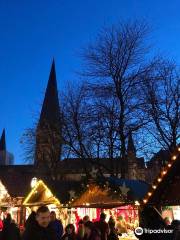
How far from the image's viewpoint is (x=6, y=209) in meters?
25.5

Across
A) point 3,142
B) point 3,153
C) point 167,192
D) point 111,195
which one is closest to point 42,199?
point 111,195

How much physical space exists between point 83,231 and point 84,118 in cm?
1512

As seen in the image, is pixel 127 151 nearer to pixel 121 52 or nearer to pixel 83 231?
pixel 121 52

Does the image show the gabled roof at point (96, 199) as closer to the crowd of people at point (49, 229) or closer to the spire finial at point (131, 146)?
the crowd of people at point (49, 229)

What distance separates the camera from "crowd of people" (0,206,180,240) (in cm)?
471

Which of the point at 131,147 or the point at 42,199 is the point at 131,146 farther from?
the point at 42,199

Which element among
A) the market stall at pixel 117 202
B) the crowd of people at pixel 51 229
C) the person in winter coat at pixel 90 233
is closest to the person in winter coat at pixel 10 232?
the crowd of people at pixel 51 229

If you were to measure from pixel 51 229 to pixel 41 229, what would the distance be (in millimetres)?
139

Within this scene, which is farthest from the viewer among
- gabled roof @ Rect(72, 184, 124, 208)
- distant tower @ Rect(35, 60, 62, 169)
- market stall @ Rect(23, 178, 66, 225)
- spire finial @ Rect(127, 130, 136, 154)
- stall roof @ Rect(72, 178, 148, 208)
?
distant tower @ Rect(35, 60, 62, 169)

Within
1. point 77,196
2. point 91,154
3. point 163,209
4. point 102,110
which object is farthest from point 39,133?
point 163,209

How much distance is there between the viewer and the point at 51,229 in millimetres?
4793

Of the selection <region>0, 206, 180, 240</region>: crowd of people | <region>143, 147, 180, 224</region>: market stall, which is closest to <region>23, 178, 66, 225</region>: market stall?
<region>0, 206, 180, 240</region>: crowd of people

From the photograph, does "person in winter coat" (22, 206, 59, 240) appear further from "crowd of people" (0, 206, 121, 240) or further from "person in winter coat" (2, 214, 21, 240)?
"person in winter coat" (2, 214, 21, 240)

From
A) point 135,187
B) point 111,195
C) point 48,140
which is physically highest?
point 48,140
